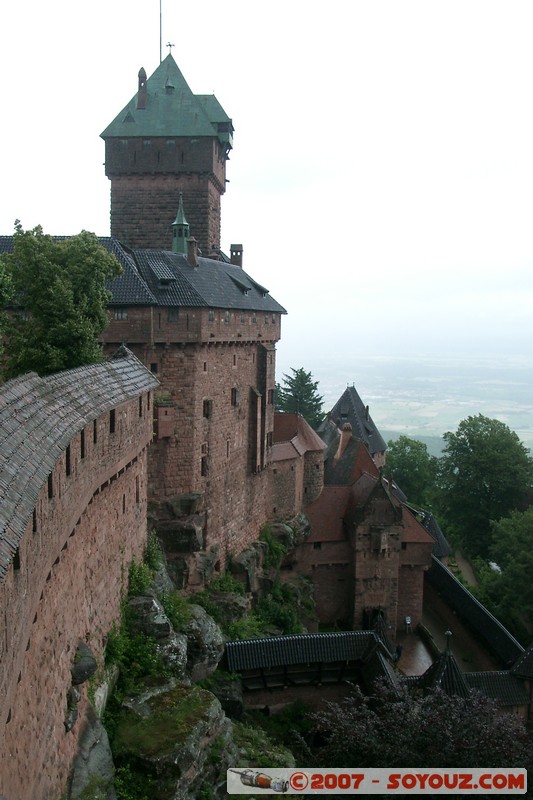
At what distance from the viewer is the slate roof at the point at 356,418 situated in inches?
1762

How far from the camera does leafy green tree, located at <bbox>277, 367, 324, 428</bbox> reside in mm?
60094

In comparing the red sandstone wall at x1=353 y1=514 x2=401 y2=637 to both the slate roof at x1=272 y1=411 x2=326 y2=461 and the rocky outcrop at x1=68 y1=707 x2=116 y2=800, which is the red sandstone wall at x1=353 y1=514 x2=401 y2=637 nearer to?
the slate roof at x1=272 y1=411 x2=326 y2=461

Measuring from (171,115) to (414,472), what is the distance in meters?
31.4

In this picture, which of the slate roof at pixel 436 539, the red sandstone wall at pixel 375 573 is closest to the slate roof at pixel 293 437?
the red sandstone wall at pixel 375 573

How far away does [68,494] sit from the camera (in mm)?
10992

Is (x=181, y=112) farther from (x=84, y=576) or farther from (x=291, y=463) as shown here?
(x=84, y=576)

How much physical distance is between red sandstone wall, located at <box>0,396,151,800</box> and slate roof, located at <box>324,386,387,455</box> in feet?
95.0

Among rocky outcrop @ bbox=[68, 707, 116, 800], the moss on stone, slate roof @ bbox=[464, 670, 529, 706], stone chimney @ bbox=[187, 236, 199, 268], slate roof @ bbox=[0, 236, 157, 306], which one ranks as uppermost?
stone chimney @ bbox=[187, 236, 199, 268]

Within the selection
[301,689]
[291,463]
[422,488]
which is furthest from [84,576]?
[422,488]

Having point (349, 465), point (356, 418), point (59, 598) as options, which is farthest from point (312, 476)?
point (59, 598)

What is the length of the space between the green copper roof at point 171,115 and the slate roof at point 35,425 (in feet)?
63.3

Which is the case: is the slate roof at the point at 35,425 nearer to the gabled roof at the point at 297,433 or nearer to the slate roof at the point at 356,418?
the gabled roof at the point at 297,433

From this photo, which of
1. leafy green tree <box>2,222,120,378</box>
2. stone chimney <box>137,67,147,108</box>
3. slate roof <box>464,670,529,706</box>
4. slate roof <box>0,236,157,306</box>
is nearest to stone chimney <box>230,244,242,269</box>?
stone chimney <box>137,67,147,108</box>

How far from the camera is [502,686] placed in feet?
84.9
